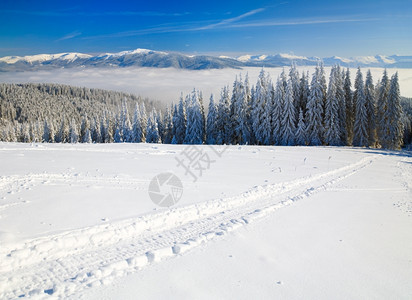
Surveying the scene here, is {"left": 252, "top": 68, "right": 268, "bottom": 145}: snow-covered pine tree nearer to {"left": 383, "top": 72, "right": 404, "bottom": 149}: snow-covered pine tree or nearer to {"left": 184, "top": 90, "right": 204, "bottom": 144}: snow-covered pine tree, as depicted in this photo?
{"left": 184, "top": 90, "right": 204, "bottom": 144}: snow-covered pine tree

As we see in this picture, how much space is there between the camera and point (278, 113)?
117 ft

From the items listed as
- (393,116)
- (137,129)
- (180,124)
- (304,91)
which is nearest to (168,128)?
(180,124)

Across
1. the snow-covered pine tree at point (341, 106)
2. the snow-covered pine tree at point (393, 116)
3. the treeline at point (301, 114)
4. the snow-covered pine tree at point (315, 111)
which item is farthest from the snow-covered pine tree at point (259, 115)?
the snow-covered pine tree at point (393, 116)

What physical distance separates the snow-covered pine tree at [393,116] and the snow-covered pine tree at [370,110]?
194 cm

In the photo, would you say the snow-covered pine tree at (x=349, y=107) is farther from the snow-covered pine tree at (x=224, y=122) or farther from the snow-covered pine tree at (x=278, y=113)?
the snow-covered pine tree at (x=224, y=122)

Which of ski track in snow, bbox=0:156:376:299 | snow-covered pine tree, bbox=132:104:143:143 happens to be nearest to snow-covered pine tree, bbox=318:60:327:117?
ski track in snow, bbox=0:156:376:299

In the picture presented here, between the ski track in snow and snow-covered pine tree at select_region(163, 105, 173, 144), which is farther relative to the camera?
snow-covered pine tree at select_region(163, 105, 173, 144)

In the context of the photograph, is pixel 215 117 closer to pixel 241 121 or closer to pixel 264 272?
pixel 241 121

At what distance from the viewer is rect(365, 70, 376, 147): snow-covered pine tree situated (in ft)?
119

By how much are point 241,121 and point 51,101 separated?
184052 millimetres

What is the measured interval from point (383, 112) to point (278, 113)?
14511 millimetres

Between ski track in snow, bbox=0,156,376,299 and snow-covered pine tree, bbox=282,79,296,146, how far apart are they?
26.6 m

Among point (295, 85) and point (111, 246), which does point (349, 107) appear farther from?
point (111, 246)

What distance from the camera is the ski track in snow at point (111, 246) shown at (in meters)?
4.52
